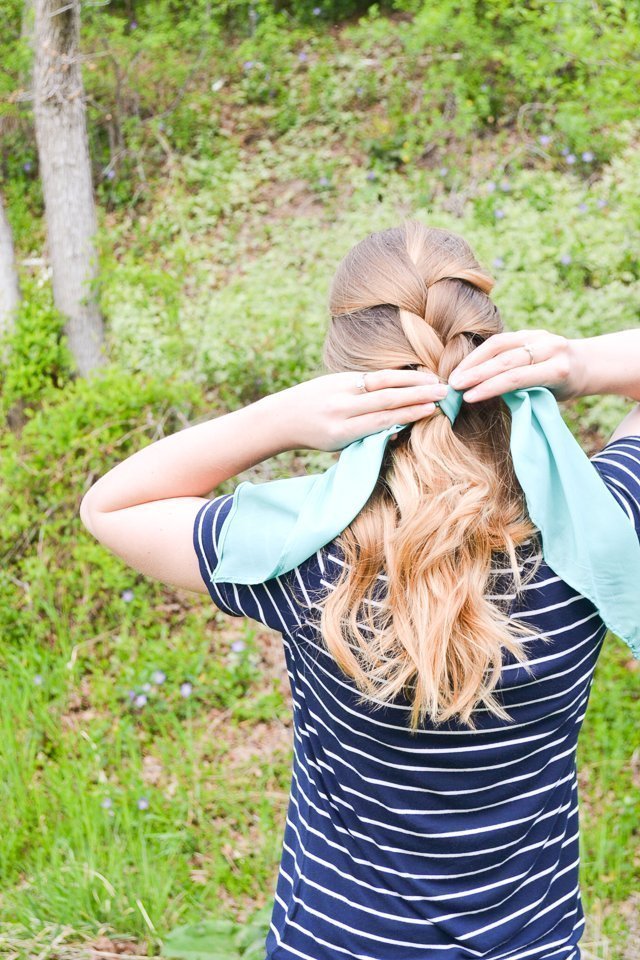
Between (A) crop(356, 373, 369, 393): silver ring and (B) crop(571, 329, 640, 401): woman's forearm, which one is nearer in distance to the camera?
(A) crop(356, 373, 369, 393): silver ring

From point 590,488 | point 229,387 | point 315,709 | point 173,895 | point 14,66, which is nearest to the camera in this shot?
point 590,488

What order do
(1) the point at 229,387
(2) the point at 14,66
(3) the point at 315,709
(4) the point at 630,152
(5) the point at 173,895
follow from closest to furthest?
(3) the point at 315,709 → (5) the point at 173,895 → (1) the point at 229,387 → (4) the point at 630,152 → (2) the point at 14,66

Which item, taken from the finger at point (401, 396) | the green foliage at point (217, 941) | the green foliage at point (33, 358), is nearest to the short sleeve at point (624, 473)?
the finger at point (401, 396)

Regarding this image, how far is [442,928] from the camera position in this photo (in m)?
1.26

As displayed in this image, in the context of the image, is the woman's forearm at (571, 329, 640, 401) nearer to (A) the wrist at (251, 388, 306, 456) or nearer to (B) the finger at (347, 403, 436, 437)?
(B) the finger at (347, 403, 436, 437)

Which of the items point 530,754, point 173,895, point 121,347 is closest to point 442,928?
point 530,754

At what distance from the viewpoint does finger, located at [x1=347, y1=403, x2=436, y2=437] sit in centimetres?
123

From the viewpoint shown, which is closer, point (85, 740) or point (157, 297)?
point (85, 740)

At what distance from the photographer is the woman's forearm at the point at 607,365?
4.61ft

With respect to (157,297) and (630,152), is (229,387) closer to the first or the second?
(157,297)

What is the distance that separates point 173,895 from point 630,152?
15.2 feet

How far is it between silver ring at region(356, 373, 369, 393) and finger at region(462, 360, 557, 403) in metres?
0.15

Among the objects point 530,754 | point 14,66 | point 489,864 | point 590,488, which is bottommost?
point 489,864

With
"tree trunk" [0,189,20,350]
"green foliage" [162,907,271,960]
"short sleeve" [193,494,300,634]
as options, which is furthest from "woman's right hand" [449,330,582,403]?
"tree trunk" [0,189,20,350]
